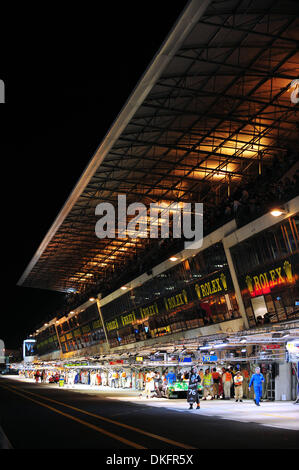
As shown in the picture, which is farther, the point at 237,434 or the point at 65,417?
the point at 65,417

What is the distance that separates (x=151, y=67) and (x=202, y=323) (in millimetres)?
20297

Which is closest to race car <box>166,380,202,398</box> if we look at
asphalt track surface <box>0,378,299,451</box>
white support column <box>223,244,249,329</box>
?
white support column <box>223,244,249,329</box>

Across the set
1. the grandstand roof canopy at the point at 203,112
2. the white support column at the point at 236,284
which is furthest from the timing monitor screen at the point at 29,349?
the white support column at the point at 236,284

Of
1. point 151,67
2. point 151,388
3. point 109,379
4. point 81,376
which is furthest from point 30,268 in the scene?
point 151,67

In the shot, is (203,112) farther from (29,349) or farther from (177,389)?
(29,349)

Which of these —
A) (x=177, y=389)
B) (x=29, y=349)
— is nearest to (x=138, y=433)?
(x=177, y=389)

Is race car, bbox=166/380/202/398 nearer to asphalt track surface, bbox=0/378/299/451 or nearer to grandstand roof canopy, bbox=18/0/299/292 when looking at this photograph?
grandstand roof canopy, bbox=18/0/299/292

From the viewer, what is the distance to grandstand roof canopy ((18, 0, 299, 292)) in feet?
75.7

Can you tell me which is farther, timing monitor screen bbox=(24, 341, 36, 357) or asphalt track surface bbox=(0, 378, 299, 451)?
timing monitor screen bbox=(24, 341, 36, 357)

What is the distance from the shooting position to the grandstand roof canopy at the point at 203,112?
23.1 m

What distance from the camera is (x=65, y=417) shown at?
778 inches

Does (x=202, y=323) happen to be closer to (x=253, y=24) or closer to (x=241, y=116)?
(x=241, y=116)

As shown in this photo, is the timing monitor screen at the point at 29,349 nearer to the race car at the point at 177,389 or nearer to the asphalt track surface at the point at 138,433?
the race car at the point at 177,389

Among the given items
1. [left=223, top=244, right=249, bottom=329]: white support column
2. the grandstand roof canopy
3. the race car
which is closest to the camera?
the grandstand roof canopy
